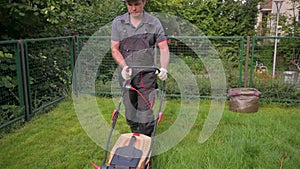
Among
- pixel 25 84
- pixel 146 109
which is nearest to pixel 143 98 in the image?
pixel 146 109

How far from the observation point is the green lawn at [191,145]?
2.66 meters

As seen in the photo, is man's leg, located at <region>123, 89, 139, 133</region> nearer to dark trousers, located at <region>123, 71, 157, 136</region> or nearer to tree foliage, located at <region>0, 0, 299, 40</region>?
dark trousers, located at <region>123, 71, 157, 136</region>

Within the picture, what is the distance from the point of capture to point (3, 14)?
167 inches

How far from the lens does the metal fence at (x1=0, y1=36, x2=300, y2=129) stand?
181 inches

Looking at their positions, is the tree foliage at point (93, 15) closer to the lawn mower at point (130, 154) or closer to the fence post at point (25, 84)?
the fence post at point (25, 84)

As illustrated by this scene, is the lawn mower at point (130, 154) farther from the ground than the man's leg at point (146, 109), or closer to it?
closer to it

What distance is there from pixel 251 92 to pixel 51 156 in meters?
3.13

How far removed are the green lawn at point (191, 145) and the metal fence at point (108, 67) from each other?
2.18 feet

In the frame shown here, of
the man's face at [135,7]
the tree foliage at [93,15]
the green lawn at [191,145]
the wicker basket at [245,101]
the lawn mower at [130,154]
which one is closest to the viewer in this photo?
the lawn mower at [130,154]

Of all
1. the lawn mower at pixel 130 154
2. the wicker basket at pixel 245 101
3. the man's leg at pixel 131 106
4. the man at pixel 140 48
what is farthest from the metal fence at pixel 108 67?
the lawn mower at pixel 130 154

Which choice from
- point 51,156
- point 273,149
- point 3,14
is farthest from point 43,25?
point 273,149

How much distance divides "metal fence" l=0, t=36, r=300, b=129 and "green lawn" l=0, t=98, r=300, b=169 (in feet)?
2.18

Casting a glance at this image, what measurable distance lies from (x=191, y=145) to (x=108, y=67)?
2.99m

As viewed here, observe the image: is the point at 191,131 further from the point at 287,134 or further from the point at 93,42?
the point at 93,42
